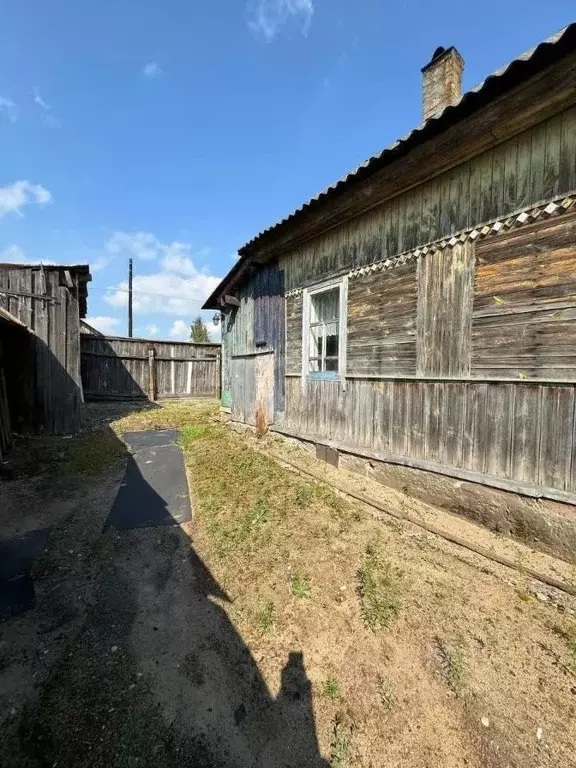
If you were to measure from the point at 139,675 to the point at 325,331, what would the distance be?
4799mm

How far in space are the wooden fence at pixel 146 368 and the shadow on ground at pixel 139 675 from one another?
11.6 meters

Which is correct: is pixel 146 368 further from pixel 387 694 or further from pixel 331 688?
pixel 387 694

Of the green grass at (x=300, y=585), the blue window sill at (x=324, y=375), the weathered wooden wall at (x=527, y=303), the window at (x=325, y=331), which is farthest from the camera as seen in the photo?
the blue window sill at (x=324, y=375)

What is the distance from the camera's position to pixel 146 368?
1436 cm

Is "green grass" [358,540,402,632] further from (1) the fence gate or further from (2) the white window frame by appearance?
(1) the fence gate

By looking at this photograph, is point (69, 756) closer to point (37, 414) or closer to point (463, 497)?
point (463, 497)

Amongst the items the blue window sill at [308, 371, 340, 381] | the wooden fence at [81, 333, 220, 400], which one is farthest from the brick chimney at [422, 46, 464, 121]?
the wooden fence at [81, 333, 220, 400]

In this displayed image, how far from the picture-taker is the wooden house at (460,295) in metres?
2.97

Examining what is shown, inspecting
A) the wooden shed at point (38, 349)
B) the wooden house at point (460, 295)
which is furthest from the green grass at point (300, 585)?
the wooden shed at point (38, 349)

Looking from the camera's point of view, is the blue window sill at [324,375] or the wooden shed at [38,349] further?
the wooden shed at [38,349]

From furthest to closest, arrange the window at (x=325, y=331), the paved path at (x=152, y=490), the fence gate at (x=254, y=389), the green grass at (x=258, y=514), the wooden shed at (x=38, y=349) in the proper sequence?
the wooden shed at (x=38, y=349), the fence gate at (x=254, y=389), the window at (x=325, y=331), the paved path at (x=152, y=490), the green grass at (x=258, y=514)

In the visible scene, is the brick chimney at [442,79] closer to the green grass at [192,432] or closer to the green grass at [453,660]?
the green grass at [453,660]

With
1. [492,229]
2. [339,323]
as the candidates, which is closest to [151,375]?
[339,323]

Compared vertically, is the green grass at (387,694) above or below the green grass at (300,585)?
below
